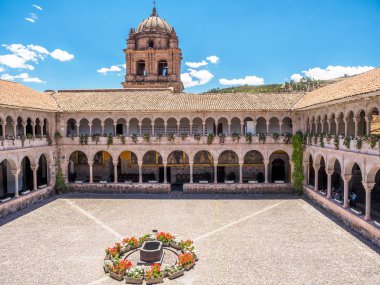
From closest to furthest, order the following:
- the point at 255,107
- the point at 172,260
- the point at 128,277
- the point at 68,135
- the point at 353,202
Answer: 1. the point at 128,277
2. the point at 172,260
3. the point at 353,202
4. the point at 255,107
5. the point at 68,135

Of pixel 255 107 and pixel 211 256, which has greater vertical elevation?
pixel 255 107

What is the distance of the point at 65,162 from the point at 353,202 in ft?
→ 76.3

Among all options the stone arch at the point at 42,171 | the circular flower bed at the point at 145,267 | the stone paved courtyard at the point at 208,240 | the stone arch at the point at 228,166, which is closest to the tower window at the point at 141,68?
the stone arch at the point at 42,171

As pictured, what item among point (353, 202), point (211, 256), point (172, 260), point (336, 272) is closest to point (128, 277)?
point (172, 260)

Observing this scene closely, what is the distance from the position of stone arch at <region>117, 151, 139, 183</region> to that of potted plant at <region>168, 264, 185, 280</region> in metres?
19.7

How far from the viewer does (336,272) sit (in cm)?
1284

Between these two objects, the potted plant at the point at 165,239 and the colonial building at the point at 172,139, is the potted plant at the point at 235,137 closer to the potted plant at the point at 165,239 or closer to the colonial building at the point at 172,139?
the colonial building at the point at 172,139

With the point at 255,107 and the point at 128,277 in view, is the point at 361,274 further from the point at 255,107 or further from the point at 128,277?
the point at 255,107

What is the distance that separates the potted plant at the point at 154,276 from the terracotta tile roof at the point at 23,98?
15.0m

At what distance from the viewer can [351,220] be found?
18250 millimetres

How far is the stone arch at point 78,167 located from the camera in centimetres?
3228

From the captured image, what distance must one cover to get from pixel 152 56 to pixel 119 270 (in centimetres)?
3148

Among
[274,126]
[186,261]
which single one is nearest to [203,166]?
[274,126]

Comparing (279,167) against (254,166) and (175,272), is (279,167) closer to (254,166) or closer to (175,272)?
(254,166)
